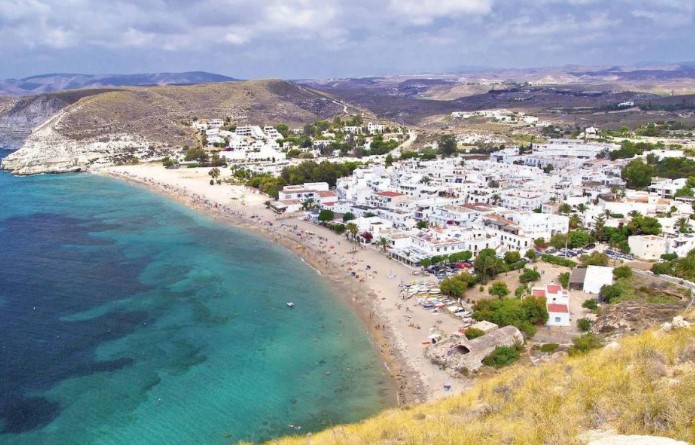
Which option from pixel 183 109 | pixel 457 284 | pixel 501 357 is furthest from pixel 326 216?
pixel 183 109

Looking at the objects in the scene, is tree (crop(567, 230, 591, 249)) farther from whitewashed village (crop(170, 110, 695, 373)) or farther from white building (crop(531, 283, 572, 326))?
white building (crop(531, 283, 572, 326))

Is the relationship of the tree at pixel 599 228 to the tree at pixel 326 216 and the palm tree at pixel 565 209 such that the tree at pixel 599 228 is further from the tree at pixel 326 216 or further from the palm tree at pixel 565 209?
the tree at pixel 326 216

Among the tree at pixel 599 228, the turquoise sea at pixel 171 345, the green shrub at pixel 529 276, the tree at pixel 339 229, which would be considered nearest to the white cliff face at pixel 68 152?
the turquoise sea at pixel 171 345

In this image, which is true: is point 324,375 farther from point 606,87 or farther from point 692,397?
point 606,87

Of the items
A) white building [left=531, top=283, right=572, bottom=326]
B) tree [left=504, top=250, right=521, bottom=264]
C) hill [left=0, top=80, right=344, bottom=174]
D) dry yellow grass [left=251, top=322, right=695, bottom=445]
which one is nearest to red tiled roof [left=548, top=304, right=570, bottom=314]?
white building [left=531, top=283, right=572, bottom=326]

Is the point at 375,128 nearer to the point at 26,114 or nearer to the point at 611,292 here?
the point at 26,114
